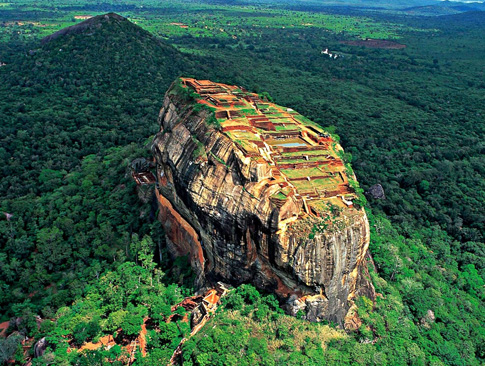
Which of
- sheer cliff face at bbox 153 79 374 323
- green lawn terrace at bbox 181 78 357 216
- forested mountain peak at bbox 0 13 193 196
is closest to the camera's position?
sheer cliff face at bbox 153 79 374 323

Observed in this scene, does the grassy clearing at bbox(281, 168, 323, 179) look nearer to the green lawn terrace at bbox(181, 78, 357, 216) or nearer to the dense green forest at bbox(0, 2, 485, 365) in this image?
the green lawn terrace at bbox(181, 78, 357, 216)

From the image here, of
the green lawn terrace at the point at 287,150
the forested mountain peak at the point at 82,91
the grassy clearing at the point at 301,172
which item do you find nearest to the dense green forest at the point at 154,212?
the forested mountain peak at the point at 82,91

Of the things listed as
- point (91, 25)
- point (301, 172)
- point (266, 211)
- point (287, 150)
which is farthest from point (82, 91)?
point (266, 211)

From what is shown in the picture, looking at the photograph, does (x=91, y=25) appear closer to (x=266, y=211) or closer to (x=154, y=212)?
(x=154, y=212)

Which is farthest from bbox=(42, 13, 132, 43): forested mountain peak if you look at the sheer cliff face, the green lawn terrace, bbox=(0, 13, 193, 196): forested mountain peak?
the sheer cliff face

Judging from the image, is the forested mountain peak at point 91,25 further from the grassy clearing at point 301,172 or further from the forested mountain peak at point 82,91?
the grassy clearing at point 301,172
